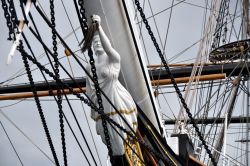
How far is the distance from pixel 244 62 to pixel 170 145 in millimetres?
7018

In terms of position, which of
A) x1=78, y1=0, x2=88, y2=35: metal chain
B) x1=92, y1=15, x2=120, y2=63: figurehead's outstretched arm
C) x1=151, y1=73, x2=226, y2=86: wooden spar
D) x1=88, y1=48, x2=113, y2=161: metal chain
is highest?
x1=78, y1=0, x2=88, y2=35: metal chain

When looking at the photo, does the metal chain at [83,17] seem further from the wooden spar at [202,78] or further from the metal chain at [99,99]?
the wooden spar at [202,78]

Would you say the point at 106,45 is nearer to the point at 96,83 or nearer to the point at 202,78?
the point at 96,83

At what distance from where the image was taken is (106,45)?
519 centimetres

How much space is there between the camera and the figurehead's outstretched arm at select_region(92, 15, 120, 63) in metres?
5.14

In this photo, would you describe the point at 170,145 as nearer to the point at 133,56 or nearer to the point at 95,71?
the point at 133,56

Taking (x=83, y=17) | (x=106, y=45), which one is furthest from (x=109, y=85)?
(x=83, y=17)

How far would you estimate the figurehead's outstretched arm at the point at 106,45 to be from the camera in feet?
16.9

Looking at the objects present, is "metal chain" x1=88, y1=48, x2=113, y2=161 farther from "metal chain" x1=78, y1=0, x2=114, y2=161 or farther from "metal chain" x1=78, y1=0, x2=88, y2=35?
"metal chain" x1=78, y1=0, x2=88, y2=35

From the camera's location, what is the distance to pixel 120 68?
18.2 ft

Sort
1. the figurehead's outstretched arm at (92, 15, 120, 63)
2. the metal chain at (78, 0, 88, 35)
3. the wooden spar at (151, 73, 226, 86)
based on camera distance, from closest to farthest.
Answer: the metal chain at (78, 0, 88, 35), the figurehead's outstretched arm at (92, 15, 120, 63), the wooden spar at (151, 73, 226, 86)

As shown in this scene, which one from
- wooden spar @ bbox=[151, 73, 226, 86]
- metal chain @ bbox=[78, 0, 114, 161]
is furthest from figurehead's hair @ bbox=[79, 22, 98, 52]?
wooden spar @ bbox=[151, 73, 226, 86]

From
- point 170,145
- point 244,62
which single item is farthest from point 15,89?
point 170,145

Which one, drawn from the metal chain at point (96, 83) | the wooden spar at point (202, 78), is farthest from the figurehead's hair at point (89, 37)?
the wooden spar at point (202, 78)
